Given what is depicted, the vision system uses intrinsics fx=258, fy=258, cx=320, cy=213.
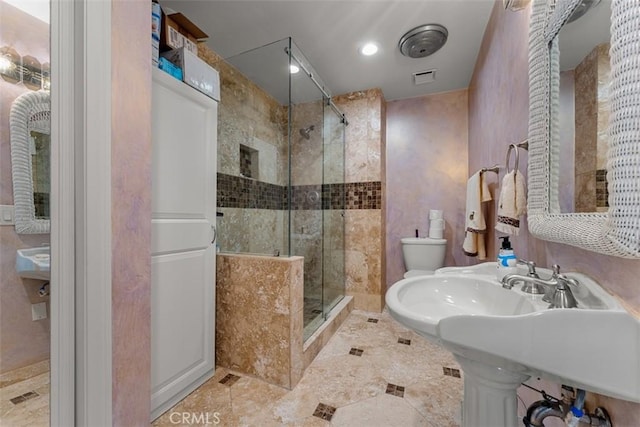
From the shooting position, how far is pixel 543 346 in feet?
1.75

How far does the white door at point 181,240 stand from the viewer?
124 centimetres

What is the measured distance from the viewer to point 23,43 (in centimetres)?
82

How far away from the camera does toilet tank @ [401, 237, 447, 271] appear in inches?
99.2

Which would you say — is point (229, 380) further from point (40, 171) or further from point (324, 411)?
point (40, 171)

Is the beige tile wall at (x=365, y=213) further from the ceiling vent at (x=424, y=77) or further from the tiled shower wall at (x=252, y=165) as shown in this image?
the tiled shower wall at (x=252, y=165)

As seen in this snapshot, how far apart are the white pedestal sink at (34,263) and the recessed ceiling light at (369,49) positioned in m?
2.20

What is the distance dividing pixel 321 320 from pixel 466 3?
240cm

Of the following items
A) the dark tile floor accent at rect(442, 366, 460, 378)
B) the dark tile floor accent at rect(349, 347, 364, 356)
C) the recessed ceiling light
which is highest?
the recessed ceiling light

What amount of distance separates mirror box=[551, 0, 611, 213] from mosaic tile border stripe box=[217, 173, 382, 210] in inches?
64.4

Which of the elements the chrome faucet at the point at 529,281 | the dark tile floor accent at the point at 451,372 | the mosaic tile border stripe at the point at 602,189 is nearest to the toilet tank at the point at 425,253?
the dark tile floor accent at the point at 451,372

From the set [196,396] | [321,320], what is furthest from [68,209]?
[321,320]

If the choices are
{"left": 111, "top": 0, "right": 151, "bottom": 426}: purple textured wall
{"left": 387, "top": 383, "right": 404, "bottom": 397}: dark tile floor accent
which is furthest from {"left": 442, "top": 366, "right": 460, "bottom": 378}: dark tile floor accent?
{"left": 111, "top": 0, "right": 151, "bottom": 426}: purple textured wall

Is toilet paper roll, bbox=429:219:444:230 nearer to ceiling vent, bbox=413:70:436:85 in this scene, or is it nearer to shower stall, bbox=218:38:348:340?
shower stall, bbox=218:38:348:340

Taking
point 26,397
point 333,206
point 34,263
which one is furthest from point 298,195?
point 26,397
